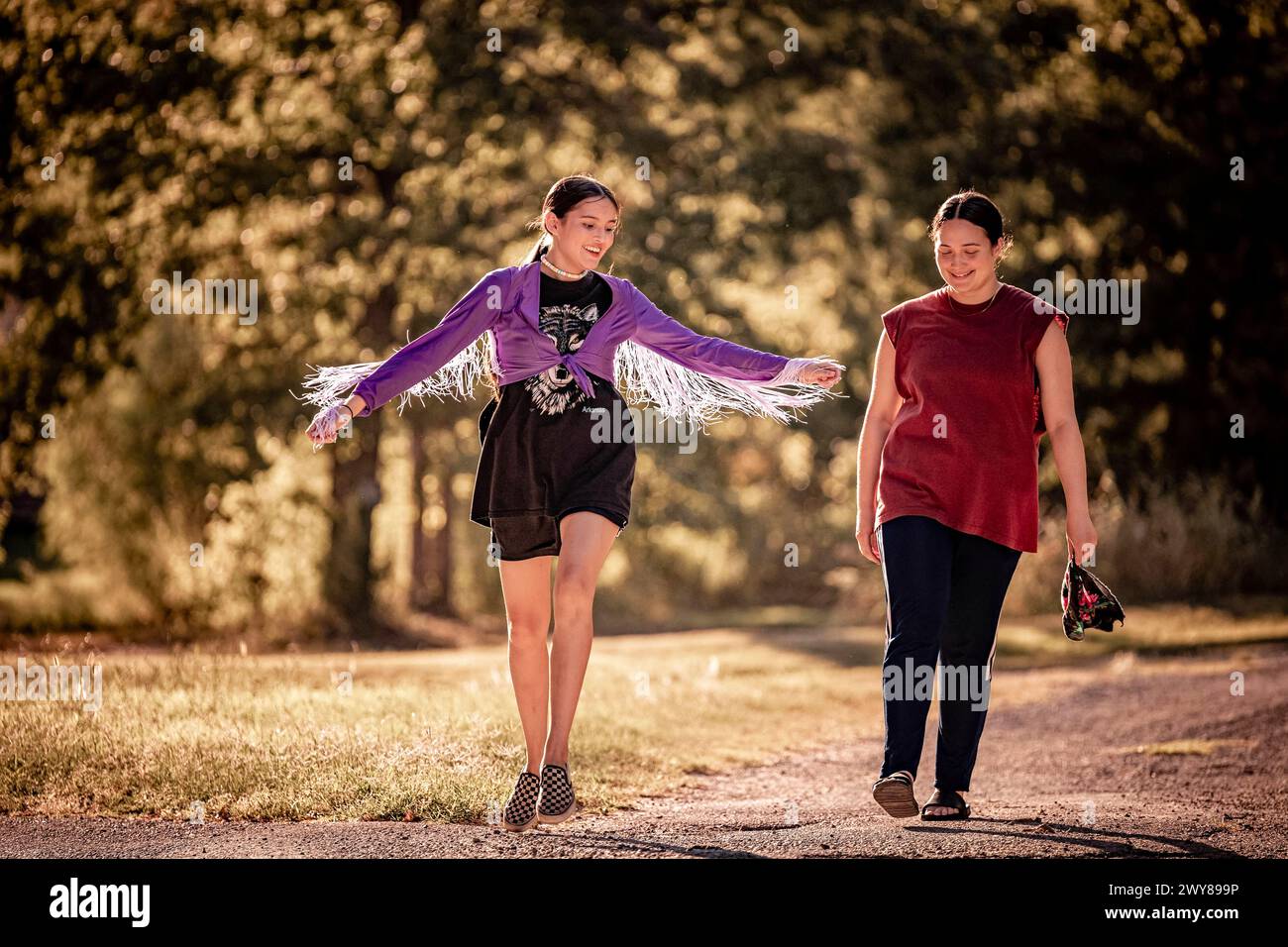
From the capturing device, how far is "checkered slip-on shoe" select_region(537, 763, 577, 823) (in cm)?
550

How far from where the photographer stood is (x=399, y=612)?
762 inches

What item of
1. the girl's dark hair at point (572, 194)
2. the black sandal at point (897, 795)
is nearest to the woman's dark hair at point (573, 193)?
the girl's dark hair at point (572, 194)

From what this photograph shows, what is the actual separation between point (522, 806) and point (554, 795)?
13cm

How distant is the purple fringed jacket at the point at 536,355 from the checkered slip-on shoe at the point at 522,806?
4.81 ft

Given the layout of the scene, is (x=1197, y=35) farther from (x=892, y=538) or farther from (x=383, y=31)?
(x=892, y=538)

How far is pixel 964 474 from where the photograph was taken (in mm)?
5562

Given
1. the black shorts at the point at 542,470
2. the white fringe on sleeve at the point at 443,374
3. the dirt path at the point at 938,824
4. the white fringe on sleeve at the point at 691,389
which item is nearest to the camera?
the dirt path at the point at 938,824

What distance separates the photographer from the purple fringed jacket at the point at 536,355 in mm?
5680

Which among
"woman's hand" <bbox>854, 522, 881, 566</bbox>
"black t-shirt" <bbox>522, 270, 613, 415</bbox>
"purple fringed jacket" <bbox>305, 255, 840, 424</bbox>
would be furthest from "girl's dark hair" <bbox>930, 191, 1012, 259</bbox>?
"black t-shirt" <bbox>522, 270, 613, 415</bbox>

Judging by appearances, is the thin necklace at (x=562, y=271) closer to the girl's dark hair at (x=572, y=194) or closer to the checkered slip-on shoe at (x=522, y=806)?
the girl's dark hair at (x=572, y=194)

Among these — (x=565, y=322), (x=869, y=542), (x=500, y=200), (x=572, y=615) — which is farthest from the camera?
(x=500, y=200)

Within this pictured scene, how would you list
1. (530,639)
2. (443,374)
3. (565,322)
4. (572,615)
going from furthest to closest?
(443,374)
(565,322)
(530,639)
(572,615)

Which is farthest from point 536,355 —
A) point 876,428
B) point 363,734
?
point 363,734

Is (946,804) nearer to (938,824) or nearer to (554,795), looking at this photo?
(938,824)
